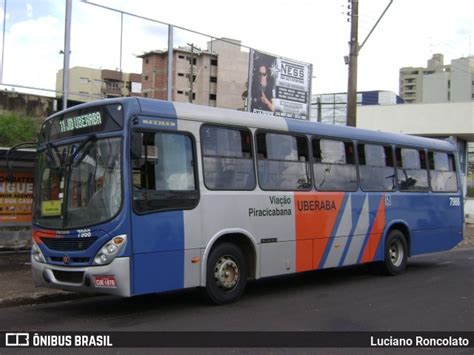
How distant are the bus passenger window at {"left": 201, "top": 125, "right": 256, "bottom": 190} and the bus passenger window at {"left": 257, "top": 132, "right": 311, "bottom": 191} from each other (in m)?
0.26

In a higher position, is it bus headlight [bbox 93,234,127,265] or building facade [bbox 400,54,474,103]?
building facade [bbox 400,54,474,103]

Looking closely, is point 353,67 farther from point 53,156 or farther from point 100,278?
point 100,278

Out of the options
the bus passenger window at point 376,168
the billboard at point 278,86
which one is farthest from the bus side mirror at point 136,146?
the billboard at point 278,86

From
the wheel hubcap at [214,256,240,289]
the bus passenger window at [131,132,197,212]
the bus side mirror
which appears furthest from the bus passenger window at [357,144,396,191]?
the bus side mirror

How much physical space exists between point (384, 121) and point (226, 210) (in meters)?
37.1

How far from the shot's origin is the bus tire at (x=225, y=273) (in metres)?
8.34

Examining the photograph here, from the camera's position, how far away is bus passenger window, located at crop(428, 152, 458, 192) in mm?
13266

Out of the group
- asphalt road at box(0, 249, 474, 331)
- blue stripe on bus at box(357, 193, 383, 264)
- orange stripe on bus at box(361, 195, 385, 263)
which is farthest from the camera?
orange stripe on bus at box(361, 195, 385, 263)

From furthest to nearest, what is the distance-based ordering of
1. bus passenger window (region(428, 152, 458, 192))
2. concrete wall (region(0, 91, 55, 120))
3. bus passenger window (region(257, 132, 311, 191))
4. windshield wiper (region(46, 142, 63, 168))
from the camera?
bus passenger window (region(428, 152, 458, 192)) → concrete wall (region(0, 91, 55, 120)) → bus passenger window (region(257, 132, 311, 191)) → windshield wiper (region(46, 142, 63, 168))

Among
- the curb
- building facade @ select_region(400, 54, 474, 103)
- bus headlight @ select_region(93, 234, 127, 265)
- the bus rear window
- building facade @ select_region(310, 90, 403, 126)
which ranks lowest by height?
the curb

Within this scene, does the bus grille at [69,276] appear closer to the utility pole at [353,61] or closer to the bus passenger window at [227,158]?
the bus passenger window at [227,158]

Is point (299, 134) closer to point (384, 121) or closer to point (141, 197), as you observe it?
point (141, 197)

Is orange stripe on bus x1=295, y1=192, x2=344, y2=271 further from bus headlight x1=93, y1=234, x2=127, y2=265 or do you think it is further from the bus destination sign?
the bus destination sign

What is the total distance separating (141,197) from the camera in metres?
7.54
